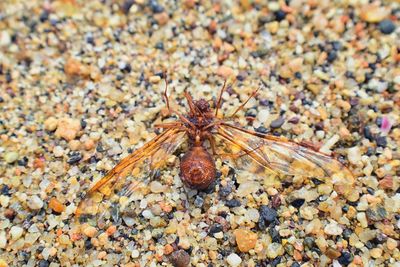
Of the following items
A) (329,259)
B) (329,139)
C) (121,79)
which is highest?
(121,79)

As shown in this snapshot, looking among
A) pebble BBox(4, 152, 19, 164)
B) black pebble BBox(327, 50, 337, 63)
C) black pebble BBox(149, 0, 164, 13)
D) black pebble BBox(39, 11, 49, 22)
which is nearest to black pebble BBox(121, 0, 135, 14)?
black pebble BBox(149, 0, 164, 13)

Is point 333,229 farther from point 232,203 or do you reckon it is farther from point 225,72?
point 225,72

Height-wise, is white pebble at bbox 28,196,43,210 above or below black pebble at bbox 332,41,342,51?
above

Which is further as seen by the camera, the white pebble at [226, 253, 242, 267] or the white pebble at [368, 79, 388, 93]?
the white pebble at [368, 79, 388, 93]

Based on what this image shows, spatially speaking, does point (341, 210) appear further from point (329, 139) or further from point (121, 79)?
point (121, 79)

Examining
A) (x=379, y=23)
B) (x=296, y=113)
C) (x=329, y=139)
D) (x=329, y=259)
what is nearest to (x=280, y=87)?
(x=296, y=113)

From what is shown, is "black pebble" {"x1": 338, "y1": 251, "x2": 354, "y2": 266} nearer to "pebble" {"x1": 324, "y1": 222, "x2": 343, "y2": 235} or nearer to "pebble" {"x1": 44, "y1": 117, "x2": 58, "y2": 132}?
"pebble" {"x1": 324, "y1": 222, "x2": 343, "y2": 235}

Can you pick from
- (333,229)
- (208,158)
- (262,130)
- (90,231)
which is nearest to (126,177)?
(90,231)
